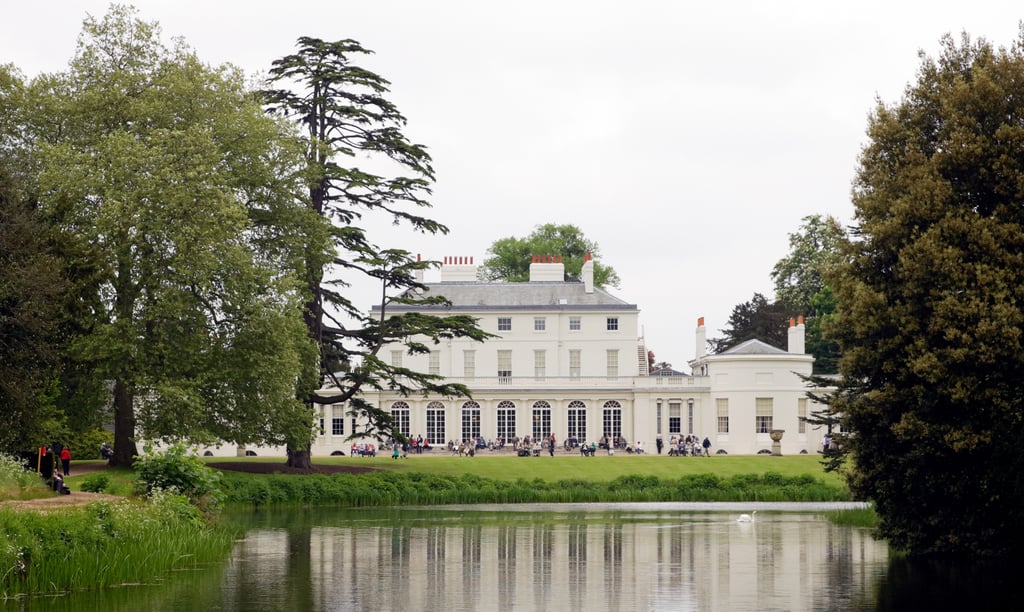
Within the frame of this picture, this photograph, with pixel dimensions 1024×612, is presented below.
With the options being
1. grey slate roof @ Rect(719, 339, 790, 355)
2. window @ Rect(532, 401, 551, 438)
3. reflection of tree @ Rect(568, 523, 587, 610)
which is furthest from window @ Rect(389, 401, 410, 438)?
reflection of tree @ Rect(568, 523, 587, 610)

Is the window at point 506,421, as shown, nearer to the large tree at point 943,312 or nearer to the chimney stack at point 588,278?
the chimney stack at point 588,278

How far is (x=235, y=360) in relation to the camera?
3709 cm

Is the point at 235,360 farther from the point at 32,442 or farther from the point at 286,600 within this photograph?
the point at 286,600

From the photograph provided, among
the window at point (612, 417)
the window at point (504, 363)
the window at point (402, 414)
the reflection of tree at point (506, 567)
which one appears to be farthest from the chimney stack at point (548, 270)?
the reflection of tree at point (506, 567)

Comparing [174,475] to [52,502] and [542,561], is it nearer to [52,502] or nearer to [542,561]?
[52,502]

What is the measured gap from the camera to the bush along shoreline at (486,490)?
123 feet

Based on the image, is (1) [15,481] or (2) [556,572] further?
(1) [15,481]

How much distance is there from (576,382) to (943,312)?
53.8 metres

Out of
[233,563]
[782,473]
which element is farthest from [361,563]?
[782,473]

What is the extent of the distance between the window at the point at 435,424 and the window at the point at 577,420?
6682mm

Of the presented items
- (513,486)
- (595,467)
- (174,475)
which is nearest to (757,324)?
(595,467)

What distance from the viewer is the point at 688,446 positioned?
6781 centimetres

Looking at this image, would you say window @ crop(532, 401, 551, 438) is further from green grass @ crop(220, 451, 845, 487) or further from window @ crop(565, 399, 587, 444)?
green grass @ crop(220, 451, 845, 487)

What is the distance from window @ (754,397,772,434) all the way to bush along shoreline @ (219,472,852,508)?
87.8 ft
